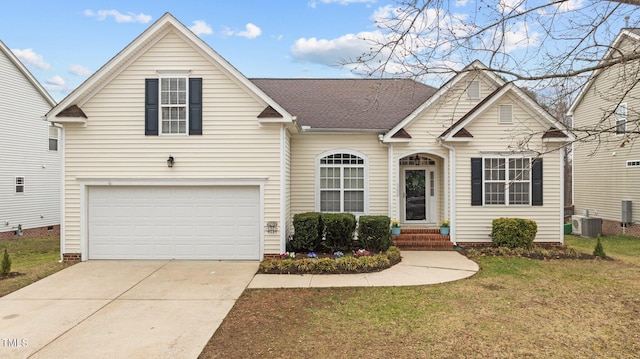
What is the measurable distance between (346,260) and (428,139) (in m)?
5.44

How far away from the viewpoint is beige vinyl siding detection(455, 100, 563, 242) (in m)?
11.7

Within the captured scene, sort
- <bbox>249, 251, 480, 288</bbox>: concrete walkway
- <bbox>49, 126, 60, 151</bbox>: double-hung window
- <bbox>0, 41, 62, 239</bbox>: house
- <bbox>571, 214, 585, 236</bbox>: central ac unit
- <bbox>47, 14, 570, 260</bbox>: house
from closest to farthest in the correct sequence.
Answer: <bbox>249, 251, 480, 288</bbox>: concrete walkway → <bbox>47, 14, 570, 260</bbox>: house → <bbox>571, 214, 585, 236</bbox>: central ac unit → <bbox>0, 41, 62, 239</bbox>: house → <bbox>49, 126, 60, 151</bbox>: double-hung window

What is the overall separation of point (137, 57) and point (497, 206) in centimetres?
1130

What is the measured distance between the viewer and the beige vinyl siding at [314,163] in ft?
41.3

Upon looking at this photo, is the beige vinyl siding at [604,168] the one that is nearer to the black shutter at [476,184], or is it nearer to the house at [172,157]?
the black shutter at [476,184]

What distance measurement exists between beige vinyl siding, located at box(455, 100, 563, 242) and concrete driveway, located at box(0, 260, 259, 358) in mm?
6754

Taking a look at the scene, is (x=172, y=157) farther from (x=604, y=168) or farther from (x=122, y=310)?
(x=604, y=168)

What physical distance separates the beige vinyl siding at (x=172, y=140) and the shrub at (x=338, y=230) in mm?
1415

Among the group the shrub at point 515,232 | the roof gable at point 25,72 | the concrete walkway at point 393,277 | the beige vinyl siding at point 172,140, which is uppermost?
the roof gable at point 25,72

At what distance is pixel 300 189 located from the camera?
12578mm

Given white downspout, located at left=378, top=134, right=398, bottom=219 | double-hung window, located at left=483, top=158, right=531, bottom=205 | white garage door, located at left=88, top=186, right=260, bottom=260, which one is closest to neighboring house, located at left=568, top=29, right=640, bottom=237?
double-hung window, located at left=483, top=158, right=531, bottom=205

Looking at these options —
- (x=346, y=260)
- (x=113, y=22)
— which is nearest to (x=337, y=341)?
(x=346, y=260)

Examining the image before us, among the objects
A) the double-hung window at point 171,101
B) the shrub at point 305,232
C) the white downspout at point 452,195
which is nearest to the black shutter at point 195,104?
the double-hung window at point 171,101

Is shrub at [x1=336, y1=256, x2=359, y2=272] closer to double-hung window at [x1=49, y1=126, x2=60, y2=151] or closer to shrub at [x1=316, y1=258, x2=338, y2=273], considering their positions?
shrub at [x1=316, y1=258, x2=338, y2=273]
